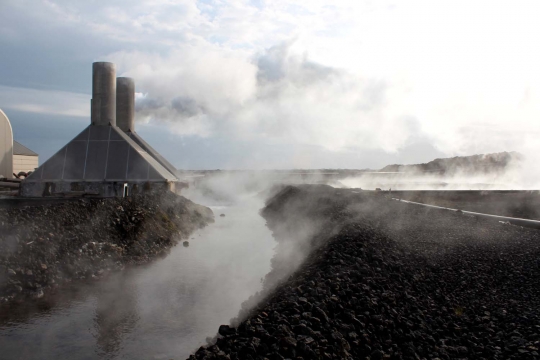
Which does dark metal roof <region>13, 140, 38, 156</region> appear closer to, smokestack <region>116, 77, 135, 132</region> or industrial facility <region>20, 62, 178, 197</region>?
smokestack <region>116, 77, 135, 132</region>

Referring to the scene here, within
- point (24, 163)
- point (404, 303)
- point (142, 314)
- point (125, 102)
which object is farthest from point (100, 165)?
point (404, 303)

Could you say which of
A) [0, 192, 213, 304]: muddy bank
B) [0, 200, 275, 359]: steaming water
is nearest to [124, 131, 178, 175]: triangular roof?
[0, 192, 213, 304]: muddy bank

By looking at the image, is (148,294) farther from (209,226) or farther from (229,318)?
(209,226)

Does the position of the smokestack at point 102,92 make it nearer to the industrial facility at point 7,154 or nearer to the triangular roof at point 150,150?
the triangular roof at point 150,150

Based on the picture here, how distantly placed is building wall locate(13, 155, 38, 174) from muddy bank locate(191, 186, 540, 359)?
32.4 metres

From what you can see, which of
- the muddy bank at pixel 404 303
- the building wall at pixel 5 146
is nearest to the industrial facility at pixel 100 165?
the building wall at pixel 5 146

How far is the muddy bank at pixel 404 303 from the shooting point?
6.38 meters

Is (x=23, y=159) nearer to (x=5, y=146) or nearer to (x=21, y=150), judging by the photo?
(x=21, y=150)

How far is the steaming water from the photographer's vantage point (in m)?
8.09

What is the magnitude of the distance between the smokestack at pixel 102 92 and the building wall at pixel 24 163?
16105 millimetres

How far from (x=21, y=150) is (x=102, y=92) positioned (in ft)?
58.3

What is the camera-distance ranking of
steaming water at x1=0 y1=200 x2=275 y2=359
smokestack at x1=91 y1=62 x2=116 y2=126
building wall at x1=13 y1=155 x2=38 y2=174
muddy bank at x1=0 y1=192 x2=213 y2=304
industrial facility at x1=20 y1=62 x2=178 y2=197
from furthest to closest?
1. building wall at x1=13 y1=155 x2=38 y2=174
2. smokestack at x1=91 y1=62 x2=116 y2=126
3. industrial facility at x1=20 y1=62 x2=178 y2=197
4. muddy bank at x1=0 y1=192 x2=213 y2=304
5. steaming water at x1=0 y1=200 x2=275 y2=359

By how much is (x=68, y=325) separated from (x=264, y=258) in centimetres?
854

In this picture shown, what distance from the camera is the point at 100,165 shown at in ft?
84.6
